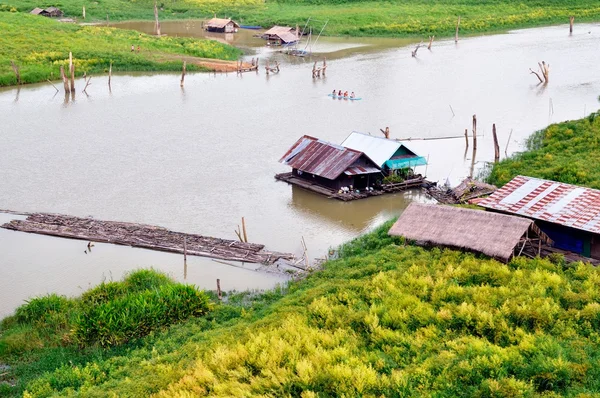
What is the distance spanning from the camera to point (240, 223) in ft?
75.4

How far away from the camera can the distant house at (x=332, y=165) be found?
2477 centimetres

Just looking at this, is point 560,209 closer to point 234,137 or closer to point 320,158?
point 320,158

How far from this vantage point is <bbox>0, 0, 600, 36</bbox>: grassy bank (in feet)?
211

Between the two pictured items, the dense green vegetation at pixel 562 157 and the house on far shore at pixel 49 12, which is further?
the house on far shore at pixel 49 12

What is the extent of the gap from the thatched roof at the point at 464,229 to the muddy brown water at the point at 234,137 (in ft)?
11.5

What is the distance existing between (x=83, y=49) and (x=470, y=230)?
36341 mm

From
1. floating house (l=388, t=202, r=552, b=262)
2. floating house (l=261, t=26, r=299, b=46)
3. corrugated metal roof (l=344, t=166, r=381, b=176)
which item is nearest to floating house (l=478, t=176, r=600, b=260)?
floating house (l=388, t=202, r=552, b=262)

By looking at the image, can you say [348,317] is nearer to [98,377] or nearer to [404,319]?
[404,319]

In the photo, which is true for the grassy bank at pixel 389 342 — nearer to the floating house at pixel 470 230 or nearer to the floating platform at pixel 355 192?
the floating house at pixel 470 230

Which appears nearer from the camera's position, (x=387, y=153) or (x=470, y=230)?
(x=470, y=230)

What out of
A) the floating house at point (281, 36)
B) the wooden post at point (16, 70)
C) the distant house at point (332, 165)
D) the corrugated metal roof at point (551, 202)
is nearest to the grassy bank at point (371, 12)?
the floating house at point (281, 36)

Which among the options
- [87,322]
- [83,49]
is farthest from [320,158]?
[83,49]

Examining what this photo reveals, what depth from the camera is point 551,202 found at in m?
18.8

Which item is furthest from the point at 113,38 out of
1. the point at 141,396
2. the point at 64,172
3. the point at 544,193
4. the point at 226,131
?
the point at 141,396
